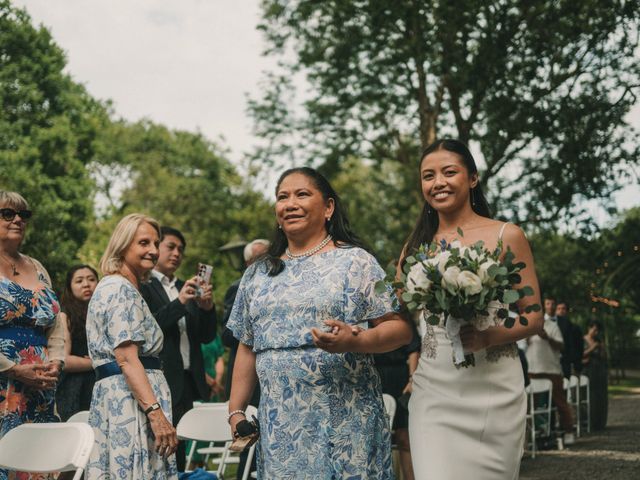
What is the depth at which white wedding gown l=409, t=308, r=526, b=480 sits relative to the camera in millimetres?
4113

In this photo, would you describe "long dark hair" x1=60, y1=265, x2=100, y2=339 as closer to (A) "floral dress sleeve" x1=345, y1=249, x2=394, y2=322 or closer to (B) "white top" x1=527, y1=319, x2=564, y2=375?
(A) "floral dress sleeve" x1=345, y1=249, x2=394, y2=322

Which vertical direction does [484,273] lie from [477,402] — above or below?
above

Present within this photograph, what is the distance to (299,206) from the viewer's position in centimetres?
423

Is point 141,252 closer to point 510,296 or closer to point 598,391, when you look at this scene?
point 510,296

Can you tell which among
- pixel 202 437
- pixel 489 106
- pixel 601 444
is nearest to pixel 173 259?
pixel 202 437

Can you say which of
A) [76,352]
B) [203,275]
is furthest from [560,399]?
[203,275]

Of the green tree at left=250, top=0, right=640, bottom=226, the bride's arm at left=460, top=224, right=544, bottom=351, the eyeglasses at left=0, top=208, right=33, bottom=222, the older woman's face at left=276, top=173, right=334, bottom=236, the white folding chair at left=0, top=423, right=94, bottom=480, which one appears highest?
the green tree at left=250, top=0, right=640, bottom=226

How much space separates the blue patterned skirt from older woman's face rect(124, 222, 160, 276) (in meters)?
1.40

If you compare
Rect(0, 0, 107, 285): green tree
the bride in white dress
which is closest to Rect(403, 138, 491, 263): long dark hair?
the bride in white dress

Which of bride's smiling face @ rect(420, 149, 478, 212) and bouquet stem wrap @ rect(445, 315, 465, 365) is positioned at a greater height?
bride's smiling face @ rect(420, 149, 478, 212)

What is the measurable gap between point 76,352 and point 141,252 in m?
2.88

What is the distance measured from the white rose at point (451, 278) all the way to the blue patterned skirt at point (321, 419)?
562 mm

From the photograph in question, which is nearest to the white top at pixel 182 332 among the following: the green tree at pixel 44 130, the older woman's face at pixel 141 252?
the older woman's face at pixel 141 252

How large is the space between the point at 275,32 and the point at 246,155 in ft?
10.00
